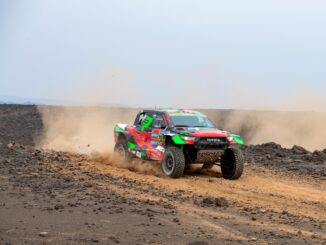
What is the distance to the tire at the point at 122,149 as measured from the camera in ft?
51.3

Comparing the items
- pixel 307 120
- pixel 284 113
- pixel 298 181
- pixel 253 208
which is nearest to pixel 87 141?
pixel 298 181

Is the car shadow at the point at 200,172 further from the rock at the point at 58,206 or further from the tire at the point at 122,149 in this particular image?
the rock at the point at 58,206

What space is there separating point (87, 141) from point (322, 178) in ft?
40.3

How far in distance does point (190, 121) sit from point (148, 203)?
5.43 meters

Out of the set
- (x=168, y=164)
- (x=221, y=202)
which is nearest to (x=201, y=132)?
(x=168, y=164)

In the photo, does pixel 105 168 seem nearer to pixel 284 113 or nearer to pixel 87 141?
pixel 87 141

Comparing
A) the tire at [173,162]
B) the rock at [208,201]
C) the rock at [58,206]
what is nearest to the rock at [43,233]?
the rock at [58,206]

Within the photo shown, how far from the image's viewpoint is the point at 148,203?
9.52m

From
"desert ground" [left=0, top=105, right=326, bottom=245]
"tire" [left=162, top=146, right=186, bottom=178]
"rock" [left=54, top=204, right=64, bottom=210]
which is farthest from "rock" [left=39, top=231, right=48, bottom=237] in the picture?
"tire" [left=162, top=146, right=186, bottom=178]

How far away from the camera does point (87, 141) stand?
78.6 feet

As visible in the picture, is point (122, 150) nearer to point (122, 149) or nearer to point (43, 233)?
point (122, 149)

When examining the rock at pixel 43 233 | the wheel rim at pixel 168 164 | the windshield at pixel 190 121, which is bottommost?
the rock at pixel 43 233

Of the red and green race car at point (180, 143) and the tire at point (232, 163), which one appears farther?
the tire at point (232, 163)

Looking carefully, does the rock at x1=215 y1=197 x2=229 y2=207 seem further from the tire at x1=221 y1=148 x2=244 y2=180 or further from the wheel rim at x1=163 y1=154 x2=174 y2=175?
the tire at x1=221 y1=148 x2=244 y2=180
